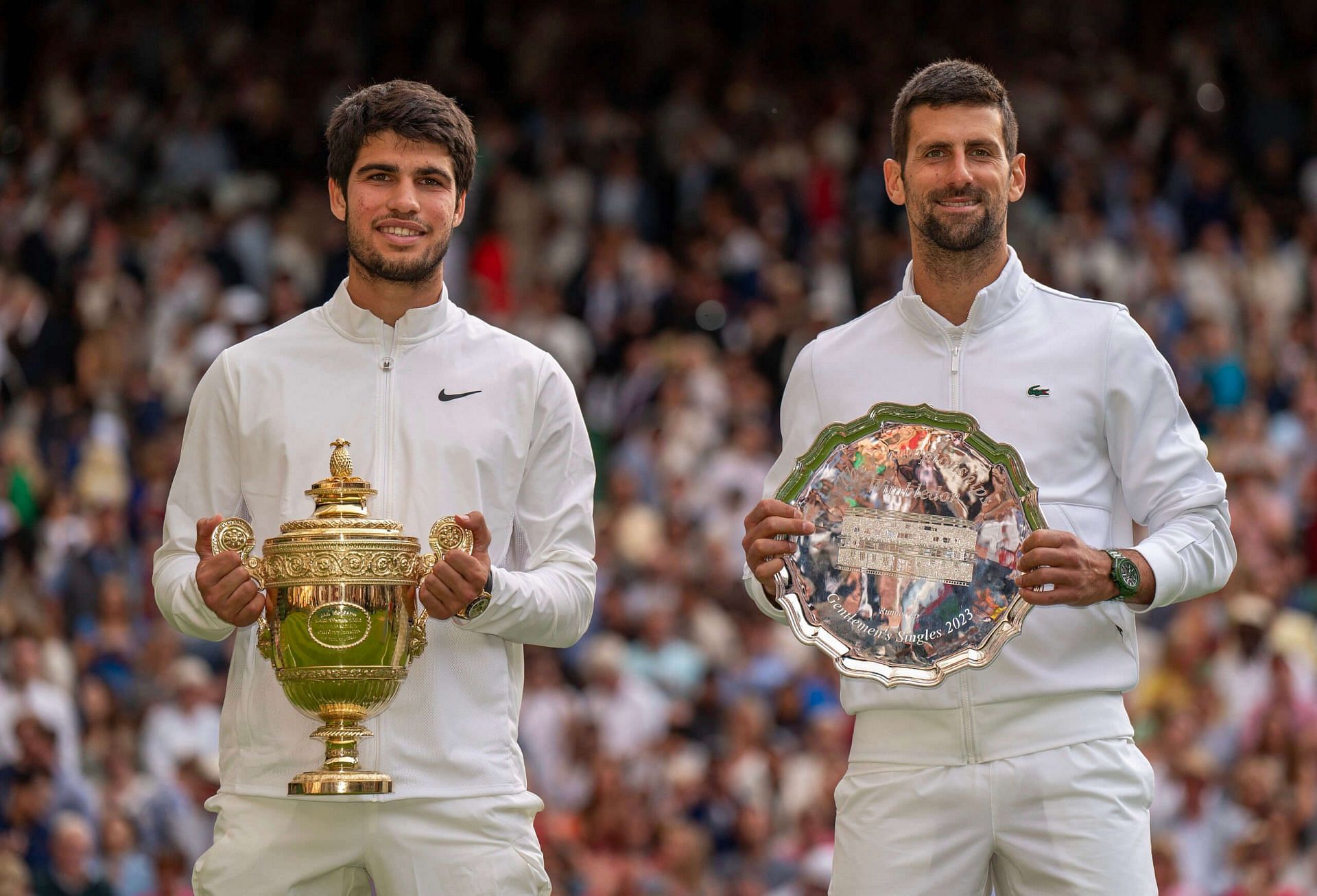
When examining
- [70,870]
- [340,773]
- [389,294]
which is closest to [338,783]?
[340,773]

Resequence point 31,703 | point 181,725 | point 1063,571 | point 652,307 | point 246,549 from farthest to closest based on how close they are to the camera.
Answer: point 652,307 → point 181,725 → point 31,703 → point 246,549 → point 1063,571

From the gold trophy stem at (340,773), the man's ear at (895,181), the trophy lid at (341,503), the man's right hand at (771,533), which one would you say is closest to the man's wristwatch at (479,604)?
the trophy lid at (341,503)

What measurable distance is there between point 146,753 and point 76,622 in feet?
3.83

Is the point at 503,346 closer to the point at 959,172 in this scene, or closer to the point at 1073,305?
the point at 959,172

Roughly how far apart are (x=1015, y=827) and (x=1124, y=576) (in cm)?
61

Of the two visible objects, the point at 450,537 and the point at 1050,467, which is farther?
the point at 1050,467

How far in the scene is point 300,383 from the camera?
488 centimetres

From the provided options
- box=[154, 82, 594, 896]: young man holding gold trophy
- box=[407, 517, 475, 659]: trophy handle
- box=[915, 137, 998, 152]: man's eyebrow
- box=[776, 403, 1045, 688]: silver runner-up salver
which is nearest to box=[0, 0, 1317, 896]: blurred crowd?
box=[776, 403, 1045, 688]: silver runner-up salver

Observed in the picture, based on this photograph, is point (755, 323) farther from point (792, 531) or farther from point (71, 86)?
point (792, 531)

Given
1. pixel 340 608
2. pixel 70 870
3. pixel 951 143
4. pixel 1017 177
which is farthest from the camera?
pixel 70 870

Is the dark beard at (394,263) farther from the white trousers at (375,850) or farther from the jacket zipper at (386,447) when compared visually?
the white trousers at (375,850)

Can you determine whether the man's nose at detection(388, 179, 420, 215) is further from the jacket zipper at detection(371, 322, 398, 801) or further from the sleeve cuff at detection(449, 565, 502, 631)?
the sleeve cuff at detection(449, 565, 502, 631)

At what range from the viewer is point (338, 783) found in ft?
14.7

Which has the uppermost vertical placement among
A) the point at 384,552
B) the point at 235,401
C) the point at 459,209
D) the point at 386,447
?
the point at 459,209
